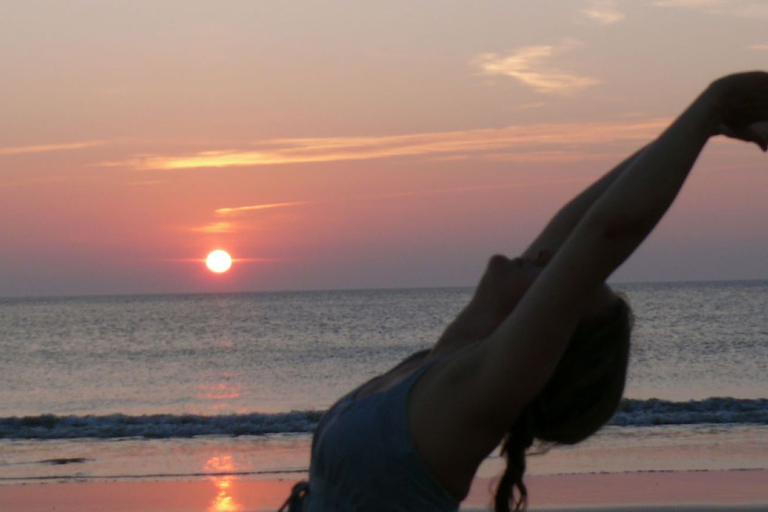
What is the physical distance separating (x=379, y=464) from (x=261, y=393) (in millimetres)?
26103

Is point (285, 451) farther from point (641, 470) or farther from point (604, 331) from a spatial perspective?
point (604, 331)

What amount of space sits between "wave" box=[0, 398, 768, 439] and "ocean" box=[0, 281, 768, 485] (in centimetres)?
4

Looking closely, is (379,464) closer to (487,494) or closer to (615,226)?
(615,226)

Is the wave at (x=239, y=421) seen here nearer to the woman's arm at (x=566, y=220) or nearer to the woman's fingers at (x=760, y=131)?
the woman's arm at (x=566, y=220)

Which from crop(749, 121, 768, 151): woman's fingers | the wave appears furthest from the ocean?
crop(749, 121, 768, 151): woman's fingers

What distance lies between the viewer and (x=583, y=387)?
188 cm

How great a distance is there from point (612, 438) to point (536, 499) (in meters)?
5.22

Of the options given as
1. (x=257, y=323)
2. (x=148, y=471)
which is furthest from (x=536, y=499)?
(x=257, y=323)

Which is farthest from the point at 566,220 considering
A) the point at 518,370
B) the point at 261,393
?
the point at 261,393

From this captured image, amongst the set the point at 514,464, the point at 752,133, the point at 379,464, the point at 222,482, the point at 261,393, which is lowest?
the point at 261,393

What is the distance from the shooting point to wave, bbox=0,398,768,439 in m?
17.2

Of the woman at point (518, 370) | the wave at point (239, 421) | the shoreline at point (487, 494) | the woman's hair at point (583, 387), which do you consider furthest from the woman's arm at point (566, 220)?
the wave at point (239, 421)

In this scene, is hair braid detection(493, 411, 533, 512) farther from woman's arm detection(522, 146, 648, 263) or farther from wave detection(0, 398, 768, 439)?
wave detection(0, 398, 768, 439)

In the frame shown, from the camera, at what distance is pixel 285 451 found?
14.3m
